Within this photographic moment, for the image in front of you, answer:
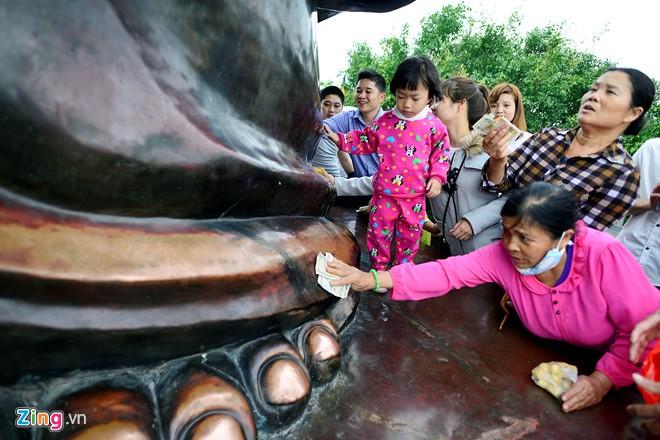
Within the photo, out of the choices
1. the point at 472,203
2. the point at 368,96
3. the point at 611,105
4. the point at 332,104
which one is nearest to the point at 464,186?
the point at 472,203

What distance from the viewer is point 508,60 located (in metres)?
16.1

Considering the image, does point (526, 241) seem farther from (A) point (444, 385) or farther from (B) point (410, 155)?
(B) point (410, 155)

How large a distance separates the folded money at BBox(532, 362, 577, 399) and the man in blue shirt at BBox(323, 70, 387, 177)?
2.67 metres

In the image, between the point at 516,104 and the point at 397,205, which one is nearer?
the point at 397,205

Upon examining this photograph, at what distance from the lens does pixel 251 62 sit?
125 cm

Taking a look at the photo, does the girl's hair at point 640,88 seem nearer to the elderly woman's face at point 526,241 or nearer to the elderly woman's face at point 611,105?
the elderly woman's face at point 611,105

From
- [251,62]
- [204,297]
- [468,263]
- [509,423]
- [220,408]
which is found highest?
[251,62]

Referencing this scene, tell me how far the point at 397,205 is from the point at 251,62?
147 cm

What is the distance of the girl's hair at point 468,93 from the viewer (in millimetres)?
3148

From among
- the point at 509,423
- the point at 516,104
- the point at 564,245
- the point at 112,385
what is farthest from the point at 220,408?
the point at 516,104

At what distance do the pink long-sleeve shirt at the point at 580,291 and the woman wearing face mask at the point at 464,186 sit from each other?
0.75m

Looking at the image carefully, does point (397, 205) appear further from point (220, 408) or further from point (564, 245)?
point (220, 408)

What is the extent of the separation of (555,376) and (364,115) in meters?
3.07

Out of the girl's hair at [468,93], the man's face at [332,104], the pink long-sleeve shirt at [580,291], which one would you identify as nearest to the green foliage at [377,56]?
the man's face at [332,104]
